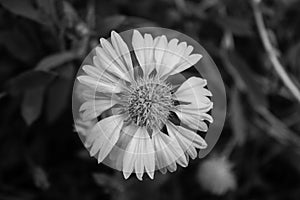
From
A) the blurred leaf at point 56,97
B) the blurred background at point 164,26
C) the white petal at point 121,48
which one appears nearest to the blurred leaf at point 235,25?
the blurred background at point 164,26

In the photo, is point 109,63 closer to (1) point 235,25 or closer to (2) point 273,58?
(2) point 273,58

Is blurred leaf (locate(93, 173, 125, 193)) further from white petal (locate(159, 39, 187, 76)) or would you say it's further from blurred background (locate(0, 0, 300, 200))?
white petal (locate(159, 39, 187, 76))

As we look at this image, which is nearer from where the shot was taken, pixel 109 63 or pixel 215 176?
pixel 109 63

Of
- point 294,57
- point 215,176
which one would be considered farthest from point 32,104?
point 294,57

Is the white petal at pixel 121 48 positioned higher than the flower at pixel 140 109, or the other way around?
the white petal at pixel 121 48

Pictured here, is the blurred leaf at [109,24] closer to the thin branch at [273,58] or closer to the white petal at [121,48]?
the white petal at [121,48]

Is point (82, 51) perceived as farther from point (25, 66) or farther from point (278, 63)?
point (278, 63)

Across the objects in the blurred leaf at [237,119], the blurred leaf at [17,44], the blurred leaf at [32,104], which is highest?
the blurred leaf at [17,44]

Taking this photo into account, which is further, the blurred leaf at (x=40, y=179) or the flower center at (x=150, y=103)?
the blurred leaf at (x=40, y=179)
